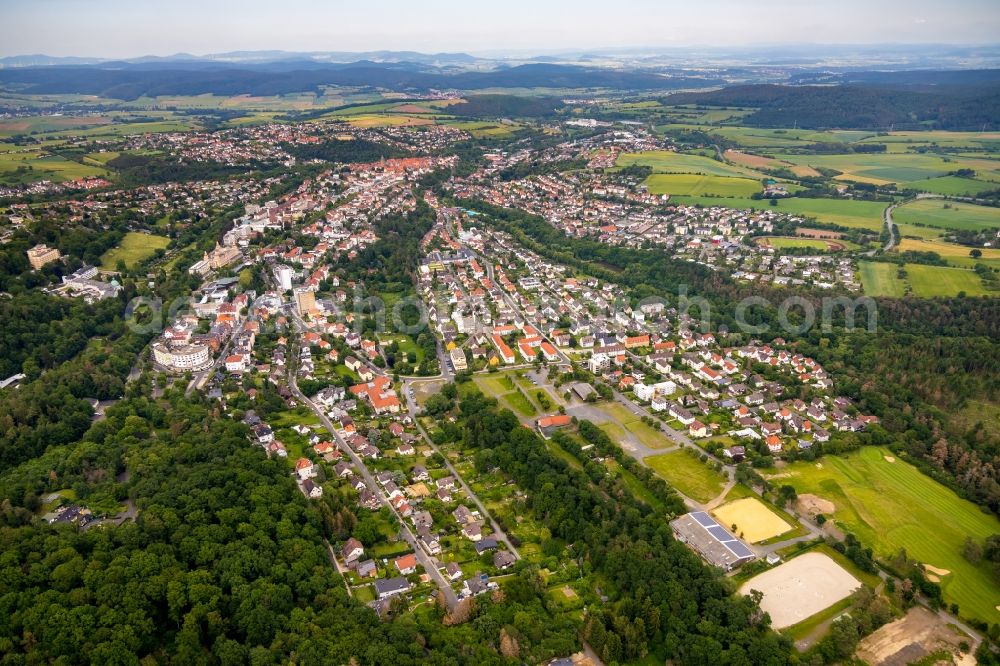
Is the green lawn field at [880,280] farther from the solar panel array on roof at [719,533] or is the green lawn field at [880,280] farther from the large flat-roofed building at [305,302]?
the large flat-roofed building at [305,302]

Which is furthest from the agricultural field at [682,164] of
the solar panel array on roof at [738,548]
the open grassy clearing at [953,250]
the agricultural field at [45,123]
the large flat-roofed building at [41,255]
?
the agricultural field at [45,123]

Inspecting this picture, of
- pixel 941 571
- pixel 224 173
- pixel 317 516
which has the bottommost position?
pixel 941 571

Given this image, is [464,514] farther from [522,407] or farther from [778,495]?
[778,495]

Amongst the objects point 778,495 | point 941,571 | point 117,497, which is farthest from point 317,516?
point 941,571

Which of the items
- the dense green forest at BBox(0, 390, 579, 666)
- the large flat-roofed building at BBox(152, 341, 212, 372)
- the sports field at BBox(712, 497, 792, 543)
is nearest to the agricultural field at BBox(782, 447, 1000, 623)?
the sports field at BBox(712, 497, 792, 543)

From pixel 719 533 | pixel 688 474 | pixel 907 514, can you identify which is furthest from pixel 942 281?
pixel 719 533

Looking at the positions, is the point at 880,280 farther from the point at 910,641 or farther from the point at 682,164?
the point at 682,164
